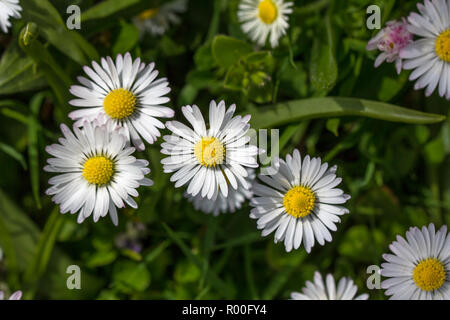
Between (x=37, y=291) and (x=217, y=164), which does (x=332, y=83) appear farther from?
(x=37, y=291)

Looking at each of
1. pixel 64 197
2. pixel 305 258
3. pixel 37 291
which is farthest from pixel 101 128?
pixel 305 258

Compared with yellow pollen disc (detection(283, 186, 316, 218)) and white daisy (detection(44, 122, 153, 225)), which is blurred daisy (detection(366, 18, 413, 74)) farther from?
white daisy (detection(44, 122, 153, 225))

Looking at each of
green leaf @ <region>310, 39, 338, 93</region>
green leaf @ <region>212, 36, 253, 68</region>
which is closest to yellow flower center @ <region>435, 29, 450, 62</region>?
green leaf @ <region>310, 39, 338, 93</region>

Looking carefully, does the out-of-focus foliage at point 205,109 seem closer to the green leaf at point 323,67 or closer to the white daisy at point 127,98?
the green leaf at point 323,67

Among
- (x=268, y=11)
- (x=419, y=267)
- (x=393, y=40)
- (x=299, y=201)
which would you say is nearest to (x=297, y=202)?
(x=299, y=201)

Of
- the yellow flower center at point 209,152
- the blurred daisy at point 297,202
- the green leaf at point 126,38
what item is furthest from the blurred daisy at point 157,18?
the blurred daisy at point 297,202
